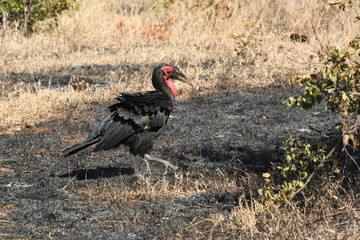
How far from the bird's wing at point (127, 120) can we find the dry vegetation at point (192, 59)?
0.40m

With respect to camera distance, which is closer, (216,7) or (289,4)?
(216,7)

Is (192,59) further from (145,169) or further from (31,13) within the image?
(145,169)

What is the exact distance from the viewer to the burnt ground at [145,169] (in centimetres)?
445

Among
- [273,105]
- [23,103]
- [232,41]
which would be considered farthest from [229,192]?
[232,41]

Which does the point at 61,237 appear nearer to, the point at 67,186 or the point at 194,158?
the point at 67,186

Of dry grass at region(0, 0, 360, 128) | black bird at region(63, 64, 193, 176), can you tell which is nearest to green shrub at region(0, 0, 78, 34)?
dry grass at region(0, 0, 360, 128)

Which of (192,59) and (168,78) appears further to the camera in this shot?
(192,59)

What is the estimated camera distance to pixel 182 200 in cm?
498

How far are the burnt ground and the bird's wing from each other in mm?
356

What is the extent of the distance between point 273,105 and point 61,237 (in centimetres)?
466

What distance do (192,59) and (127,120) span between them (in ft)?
18.8

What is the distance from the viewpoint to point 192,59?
36.3 feet

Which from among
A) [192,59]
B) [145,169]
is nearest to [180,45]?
[192,59]

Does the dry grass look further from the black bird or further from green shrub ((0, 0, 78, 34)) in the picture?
the black bird
